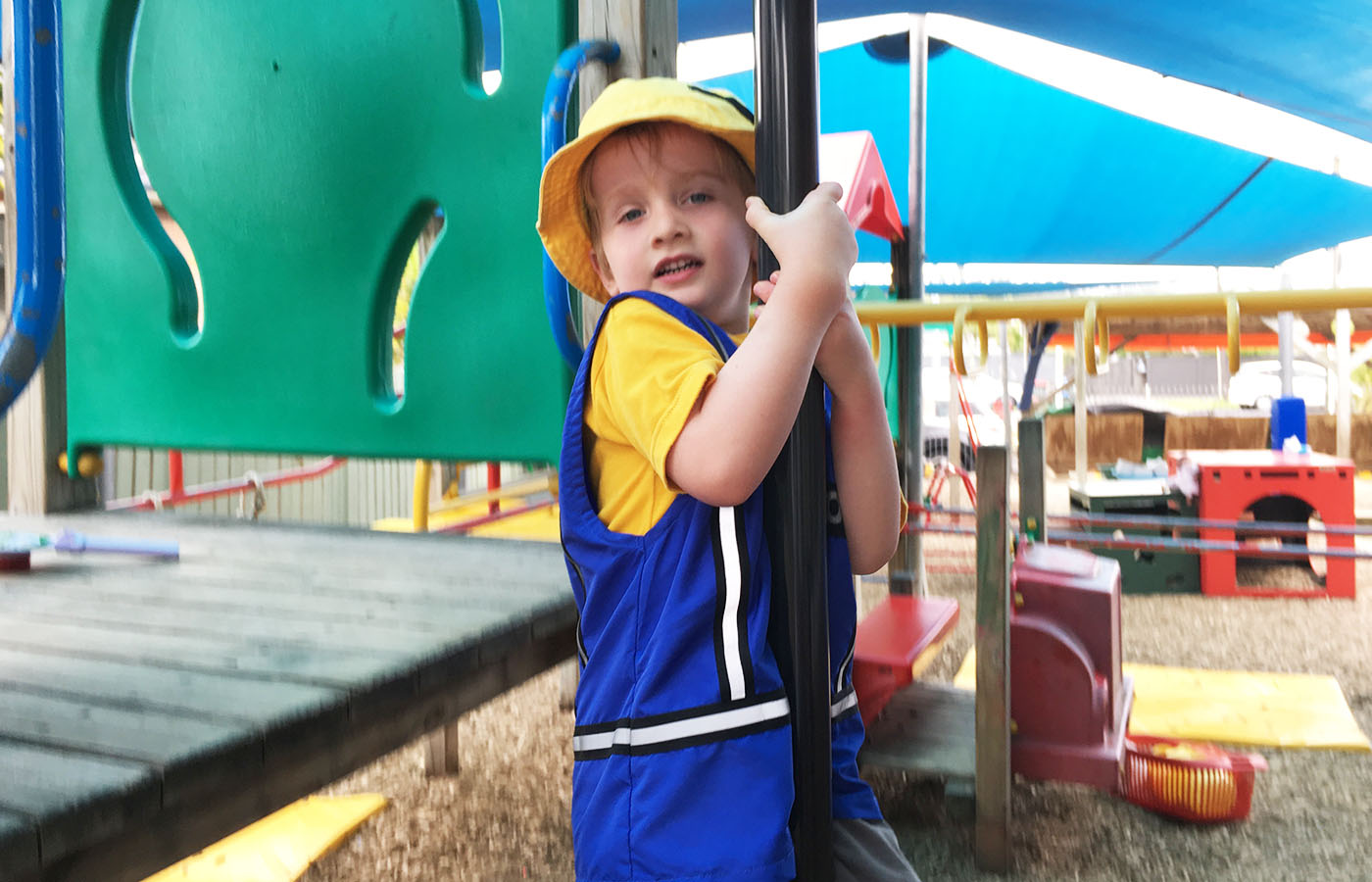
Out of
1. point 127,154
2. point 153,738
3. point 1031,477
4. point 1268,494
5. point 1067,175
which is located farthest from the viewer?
point 1067,175

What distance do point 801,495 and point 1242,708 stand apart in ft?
8.73

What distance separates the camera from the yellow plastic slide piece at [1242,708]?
2.47 m

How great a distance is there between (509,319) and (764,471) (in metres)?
0.94

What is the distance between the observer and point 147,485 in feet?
17.4

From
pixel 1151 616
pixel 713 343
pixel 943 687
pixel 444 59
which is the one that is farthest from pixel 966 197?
pixel 713 343

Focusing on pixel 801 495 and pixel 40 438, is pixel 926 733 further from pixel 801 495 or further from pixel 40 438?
pixel 40 438

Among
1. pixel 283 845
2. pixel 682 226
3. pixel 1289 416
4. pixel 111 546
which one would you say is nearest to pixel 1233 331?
pixel 682 226

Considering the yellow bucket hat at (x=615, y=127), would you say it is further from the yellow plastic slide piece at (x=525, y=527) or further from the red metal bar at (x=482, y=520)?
the yellow plastic slide piece at (x=525, y=527)

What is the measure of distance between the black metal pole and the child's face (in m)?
0.22

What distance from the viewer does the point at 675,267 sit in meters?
0.81

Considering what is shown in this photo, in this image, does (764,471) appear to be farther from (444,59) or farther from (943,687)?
(943,687)

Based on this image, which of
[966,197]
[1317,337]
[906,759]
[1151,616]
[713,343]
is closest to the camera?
[713,343]

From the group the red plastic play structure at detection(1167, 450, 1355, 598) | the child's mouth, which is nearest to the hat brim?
the child's mouth

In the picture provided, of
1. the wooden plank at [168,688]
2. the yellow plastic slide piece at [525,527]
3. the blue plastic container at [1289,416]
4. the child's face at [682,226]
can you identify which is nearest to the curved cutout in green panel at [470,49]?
the child's face at [682,226]
